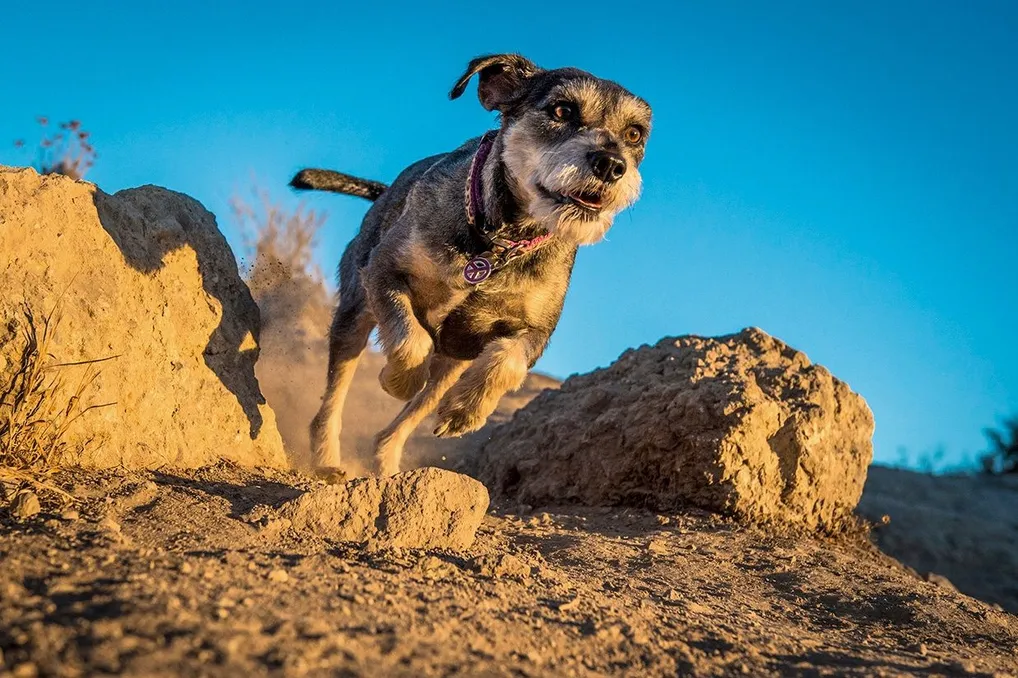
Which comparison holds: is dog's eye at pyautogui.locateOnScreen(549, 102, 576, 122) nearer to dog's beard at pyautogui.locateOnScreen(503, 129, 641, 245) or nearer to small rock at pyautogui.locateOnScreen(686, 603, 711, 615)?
dog's beard at pyautogui.locateOnScreen(503, 129, 641, 245)

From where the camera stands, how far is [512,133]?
16.0 feet

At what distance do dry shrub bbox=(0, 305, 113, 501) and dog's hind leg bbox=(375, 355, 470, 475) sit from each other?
2136mm

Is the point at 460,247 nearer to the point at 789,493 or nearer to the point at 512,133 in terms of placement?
the point at 512,133

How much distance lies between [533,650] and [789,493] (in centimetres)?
396

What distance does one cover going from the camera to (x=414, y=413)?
6.02 metres

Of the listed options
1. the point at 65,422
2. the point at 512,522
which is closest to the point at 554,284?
the point at 512,522

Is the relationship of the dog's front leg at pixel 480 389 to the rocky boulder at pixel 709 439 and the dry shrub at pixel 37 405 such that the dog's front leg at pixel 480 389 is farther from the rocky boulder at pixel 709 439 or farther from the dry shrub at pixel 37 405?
the dry shrub at pixel 37 405

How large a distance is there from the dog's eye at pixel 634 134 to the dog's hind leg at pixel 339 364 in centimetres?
222

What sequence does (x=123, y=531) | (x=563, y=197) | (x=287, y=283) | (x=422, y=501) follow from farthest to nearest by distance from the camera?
(x=287, y=283), (x=563, y=197), (x=422, y=501), (x=123, y=531)

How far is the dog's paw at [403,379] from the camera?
5.04 meters

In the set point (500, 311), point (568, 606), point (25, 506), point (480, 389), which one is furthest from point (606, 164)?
point (25, 506)

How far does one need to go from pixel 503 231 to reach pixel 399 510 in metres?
2.04

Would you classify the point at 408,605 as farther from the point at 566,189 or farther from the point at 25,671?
the point at 566,189

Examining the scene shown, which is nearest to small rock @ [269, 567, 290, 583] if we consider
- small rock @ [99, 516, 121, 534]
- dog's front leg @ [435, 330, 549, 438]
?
small rock @ [99, 516, 121, 534]
